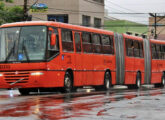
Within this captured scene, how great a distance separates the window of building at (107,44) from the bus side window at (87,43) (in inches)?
77.9

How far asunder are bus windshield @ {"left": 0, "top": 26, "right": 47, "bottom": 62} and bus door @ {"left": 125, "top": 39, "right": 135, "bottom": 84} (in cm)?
Result: 1072

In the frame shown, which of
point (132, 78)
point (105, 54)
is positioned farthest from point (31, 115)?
point (132, 78)

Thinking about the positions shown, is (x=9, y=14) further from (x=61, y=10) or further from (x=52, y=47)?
(x=52, y=47)

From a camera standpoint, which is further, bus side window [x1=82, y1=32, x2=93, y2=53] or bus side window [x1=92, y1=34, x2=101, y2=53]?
bus side window [x1=92, y1=34, x2=101, y2=53]

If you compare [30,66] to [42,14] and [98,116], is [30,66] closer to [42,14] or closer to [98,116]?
[98,116]

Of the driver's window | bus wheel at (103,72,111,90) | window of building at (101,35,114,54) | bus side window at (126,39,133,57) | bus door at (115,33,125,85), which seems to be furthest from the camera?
bus side window at (126,39,133,57)

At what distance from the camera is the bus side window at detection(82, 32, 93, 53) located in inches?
1067

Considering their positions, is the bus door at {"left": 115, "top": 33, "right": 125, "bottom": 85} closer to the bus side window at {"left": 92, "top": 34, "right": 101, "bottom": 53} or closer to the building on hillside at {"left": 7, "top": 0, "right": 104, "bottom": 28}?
the bus side window at {"left": 92, "top": 34, "right": 101, "bottom": 53}

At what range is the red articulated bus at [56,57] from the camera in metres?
23.1

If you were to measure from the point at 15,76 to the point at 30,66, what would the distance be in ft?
2.59

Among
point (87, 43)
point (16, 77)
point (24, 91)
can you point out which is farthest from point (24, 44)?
point (87, 43)

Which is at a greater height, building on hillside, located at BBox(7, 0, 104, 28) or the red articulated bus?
building on hillside, located at BBox(7, 0, 104, 28)

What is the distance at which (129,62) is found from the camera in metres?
33.7

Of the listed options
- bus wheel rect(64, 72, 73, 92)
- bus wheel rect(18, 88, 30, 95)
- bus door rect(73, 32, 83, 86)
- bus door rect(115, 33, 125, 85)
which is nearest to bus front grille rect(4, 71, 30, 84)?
bus wheel rect(18, 88, 30, 95)
